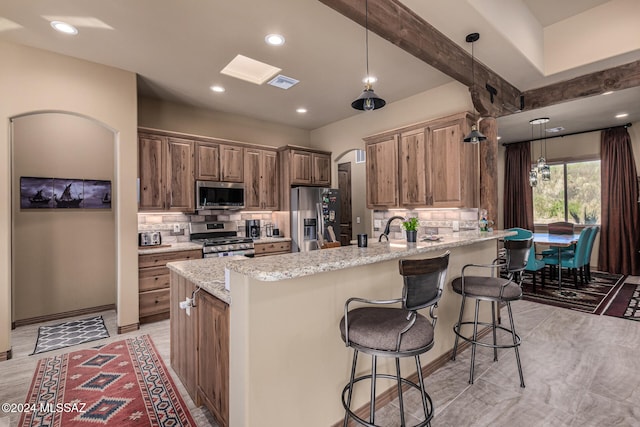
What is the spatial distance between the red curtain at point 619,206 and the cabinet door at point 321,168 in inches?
230

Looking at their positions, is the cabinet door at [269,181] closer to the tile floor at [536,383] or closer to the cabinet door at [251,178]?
the cabinet door at [251,178]

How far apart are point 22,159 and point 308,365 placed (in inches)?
178

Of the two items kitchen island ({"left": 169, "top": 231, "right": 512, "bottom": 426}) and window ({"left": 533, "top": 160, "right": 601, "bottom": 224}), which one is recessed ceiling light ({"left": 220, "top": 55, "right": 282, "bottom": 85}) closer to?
kitchen island ({"left": 169, "top": 231, "right": 512, "bottom": 426})

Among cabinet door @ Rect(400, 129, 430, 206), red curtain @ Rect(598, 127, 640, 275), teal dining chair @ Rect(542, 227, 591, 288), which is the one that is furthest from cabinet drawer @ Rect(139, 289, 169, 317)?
red curtain @ Rect(598, 127, 640, 275)

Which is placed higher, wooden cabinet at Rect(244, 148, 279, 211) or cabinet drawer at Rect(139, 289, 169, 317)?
wooden cabinet at Rect(244, 148, 279, 211)

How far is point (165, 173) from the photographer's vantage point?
14.0 ft

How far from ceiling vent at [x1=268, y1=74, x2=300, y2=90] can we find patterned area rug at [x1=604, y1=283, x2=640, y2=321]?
16.7 ft

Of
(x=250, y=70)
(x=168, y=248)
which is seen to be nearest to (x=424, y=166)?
(x=250, y=70)

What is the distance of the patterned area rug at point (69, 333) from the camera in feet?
10.3

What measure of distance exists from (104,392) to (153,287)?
1.70 meters

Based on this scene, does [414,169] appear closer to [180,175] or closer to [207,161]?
[207,161]

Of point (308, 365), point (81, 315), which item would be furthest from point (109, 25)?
point (81, 315)

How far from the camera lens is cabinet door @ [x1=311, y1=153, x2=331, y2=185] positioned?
5648 mm

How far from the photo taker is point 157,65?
3.44 meters
